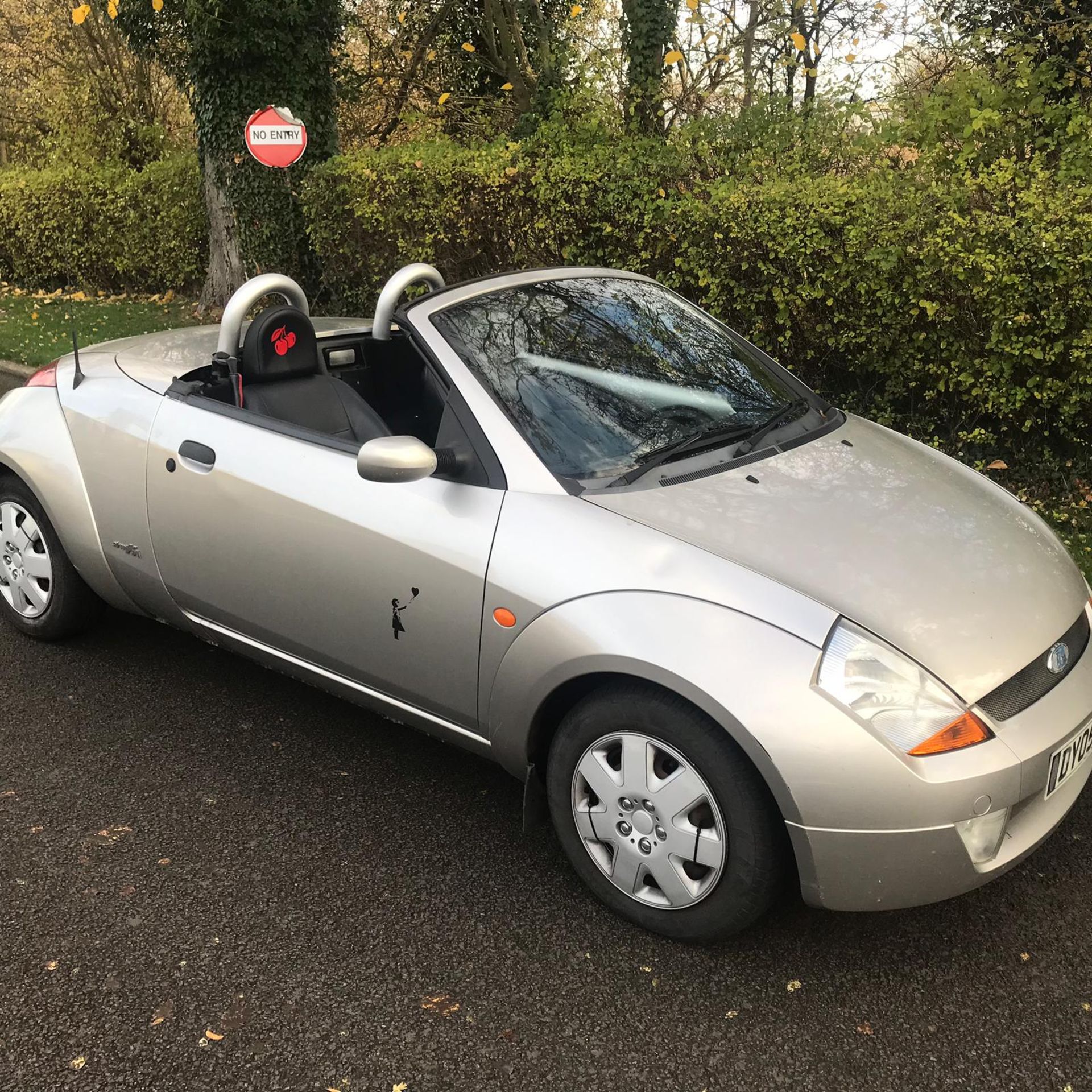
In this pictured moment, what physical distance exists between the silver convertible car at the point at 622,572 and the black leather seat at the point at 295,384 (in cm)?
1

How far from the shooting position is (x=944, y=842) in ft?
8.27

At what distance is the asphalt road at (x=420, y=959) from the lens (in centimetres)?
249

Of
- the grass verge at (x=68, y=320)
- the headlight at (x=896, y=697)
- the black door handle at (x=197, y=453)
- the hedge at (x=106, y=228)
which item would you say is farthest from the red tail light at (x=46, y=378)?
the hedge at (x=106, y=228)

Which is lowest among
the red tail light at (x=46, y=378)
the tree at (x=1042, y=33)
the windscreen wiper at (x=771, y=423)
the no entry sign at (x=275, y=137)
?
the windscreen wiper at (x=771, y=423)

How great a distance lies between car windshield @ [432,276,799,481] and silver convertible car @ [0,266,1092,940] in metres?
0.01

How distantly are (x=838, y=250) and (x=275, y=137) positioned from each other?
16.9ft

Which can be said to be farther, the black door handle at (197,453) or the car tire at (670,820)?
the black door handle at (197,453)

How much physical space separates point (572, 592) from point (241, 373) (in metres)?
1.75

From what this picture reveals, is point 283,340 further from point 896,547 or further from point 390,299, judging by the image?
point 896,547

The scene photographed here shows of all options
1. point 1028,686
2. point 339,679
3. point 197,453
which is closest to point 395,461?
point 339,679

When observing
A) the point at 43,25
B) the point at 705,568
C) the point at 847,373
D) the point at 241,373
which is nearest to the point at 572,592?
the point at 705,568

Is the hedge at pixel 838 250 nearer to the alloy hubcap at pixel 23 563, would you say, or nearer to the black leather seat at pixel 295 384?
the black leather seat at pixel 295 384

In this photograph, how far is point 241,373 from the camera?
3.91m

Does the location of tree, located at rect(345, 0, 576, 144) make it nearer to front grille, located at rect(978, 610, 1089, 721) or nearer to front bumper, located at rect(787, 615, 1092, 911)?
front grille, located at rect(978, 610, 1089, 721)
